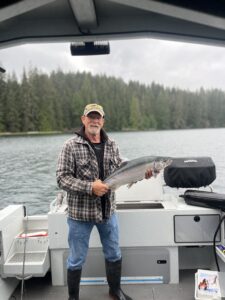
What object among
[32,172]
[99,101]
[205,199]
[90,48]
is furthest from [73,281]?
[32,172]

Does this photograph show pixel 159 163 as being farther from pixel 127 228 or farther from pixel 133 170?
pixel 127 228

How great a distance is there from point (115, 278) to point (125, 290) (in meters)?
0.37

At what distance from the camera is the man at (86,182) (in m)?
2.27

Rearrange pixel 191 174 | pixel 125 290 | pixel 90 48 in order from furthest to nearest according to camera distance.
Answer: pixel 191 174 < pixel 125 290 < pixel 90 48

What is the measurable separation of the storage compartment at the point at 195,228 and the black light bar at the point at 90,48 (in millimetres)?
1631

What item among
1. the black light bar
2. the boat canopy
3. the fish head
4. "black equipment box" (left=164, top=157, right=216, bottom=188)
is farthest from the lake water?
the fish head

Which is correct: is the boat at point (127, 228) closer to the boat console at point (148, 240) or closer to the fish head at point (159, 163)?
the boat console at point (148, 240)

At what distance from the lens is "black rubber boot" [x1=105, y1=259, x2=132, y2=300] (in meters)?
2.49

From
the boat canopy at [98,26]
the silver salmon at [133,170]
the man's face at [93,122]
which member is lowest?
the silver salmon at [133,170]

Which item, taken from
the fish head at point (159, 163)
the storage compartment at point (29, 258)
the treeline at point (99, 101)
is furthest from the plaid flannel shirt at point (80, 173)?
the treeline at point (99, 101)

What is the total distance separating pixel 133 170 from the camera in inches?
84.9

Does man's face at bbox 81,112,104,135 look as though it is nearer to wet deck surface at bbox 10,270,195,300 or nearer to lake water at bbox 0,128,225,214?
wet deck surface at bbox 10,270,195,300

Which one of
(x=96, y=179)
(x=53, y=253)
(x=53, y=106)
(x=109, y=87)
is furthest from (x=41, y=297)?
(x=53, y=106)

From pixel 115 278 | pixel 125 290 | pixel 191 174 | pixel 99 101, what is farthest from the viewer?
pixel 99 101
